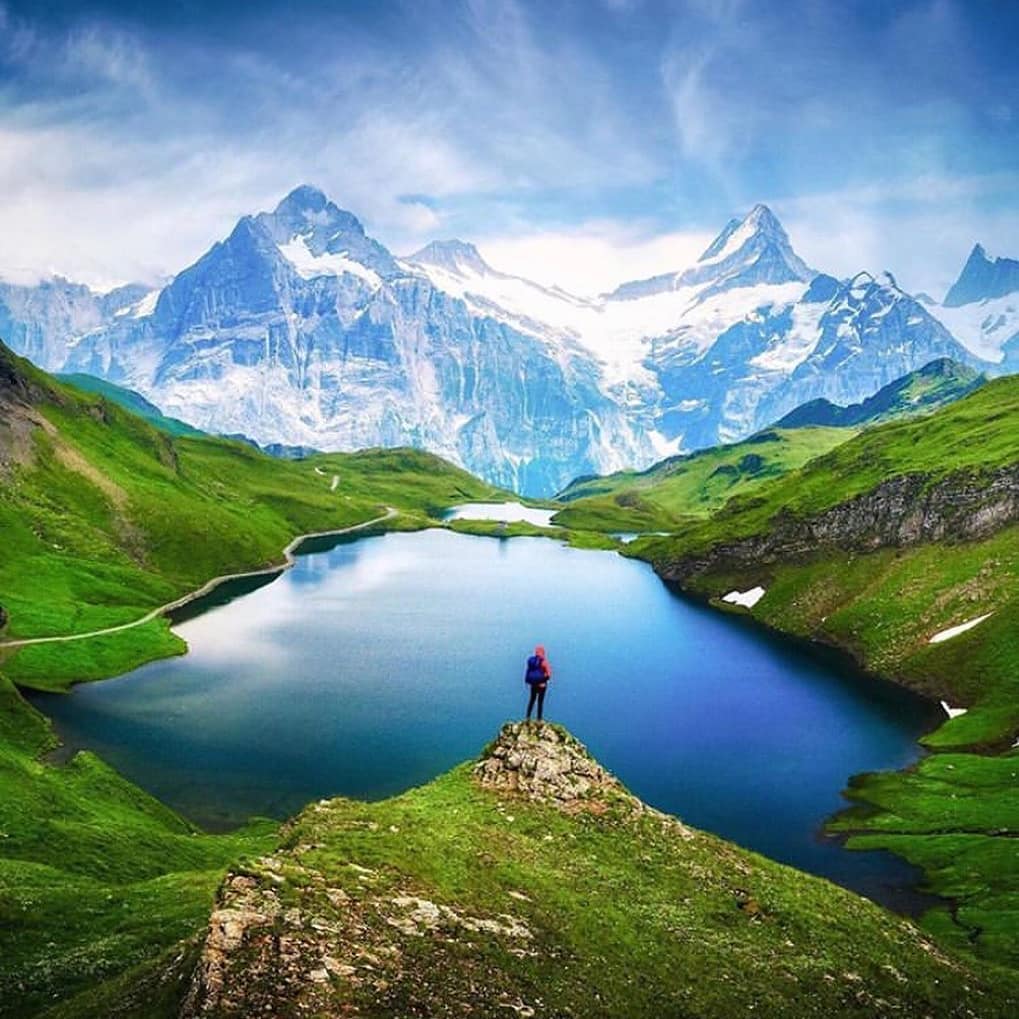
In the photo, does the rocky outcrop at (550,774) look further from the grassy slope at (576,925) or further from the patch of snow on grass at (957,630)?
the patch of snow on grass at (957,630)

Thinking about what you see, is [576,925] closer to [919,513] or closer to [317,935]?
[317,935]

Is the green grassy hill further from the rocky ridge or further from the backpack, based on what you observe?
the backpack

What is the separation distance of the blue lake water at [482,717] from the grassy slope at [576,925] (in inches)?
1152

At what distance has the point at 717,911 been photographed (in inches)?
1660

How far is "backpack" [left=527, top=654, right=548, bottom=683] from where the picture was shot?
52000 mm

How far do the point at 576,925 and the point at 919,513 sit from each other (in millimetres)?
161884

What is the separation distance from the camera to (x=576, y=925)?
36750 millimetres

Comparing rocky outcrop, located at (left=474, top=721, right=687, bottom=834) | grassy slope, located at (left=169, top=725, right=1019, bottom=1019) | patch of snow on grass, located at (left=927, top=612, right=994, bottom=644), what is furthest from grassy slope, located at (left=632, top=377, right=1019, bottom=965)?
rocky outcrop, located at (left=474, top=721, right=687, bottom=834)

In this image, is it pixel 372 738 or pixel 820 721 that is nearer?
pixel 372 738

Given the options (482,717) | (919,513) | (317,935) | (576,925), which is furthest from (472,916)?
(919,513)

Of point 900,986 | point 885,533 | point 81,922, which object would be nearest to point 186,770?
point 81,922

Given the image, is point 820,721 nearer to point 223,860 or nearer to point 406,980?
point 223,860

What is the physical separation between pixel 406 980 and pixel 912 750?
9683 cm

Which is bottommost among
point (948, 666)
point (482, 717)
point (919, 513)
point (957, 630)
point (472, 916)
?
point (472, 916)
